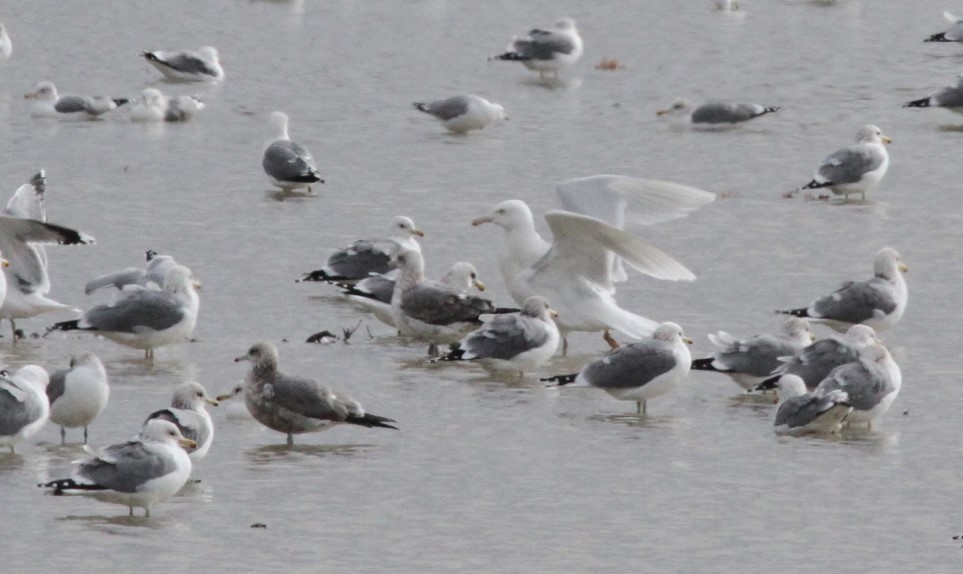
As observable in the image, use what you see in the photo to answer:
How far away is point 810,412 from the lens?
11234 mm

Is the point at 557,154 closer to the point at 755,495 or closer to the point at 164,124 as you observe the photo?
the point at 164,124

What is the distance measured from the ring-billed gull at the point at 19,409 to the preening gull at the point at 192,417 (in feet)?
1.88

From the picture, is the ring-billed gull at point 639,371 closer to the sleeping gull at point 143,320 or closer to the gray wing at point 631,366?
the gray wing at point 631,366

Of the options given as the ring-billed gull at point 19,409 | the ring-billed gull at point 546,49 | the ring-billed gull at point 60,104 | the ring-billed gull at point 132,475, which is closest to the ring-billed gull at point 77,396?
the ring-billed gull at point 19,409

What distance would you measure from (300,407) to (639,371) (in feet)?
6.92

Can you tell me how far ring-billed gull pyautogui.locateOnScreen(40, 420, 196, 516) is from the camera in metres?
9.30

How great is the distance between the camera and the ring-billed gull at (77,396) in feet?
35.8

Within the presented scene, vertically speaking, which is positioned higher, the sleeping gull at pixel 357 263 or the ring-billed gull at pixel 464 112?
the ring-billed gull at pixel 464 112

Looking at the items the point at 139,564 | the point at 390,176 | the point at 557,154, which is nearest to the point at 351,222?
the point at 390,176

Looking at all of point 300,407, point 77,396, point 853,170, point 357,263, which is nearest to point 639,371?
point 300,407

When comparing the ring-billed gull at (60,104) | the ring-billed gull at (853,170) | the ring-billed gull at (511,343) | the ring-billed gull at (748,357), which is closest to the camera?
the ring-billed gull at (748,357)

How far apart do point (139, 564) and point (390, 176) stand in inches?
474

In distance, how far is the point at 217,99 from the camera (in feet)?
85.5

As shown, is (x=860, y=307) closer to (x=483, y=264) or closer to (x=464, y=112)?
(x=483, y=264)
